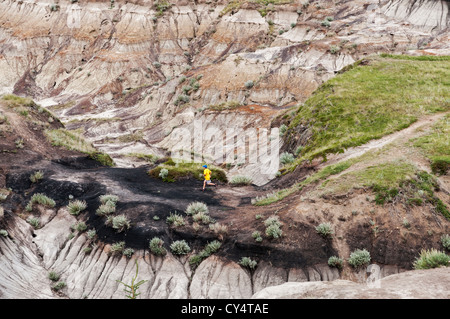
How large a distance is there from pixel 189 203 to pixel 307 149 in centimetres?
838

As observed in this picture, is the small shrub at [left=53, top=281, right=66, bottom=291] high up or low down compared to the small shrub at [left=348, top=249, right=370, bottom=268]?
down

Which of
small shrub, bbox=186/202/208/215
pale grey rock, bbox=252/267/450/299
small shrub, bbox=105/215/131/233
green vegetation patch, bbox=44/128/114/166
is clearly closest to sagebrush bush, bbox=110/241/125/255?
small shrub, bbox=105/215/131/233

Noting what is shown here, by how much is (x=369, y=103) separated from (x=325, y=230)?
11714 millimetres

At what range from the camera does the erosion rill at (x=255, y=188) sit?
38.9ft

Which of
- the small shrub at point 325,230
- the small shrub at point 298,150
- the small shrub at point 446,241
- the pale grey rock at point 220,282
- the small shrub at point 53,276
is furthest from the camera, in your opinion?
the small shrub at point 298,150

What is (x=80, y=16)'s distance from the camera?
75.9 metres

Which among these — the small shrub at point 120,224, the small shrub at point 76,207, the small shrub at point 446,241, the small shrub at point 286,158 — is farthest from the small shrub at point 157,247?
the small shrub at point 286,158

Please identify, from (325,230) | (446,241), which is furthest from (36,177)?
(446,241)

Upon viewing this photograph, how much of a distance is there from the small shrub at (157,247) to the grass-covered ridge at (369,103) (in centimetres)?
938

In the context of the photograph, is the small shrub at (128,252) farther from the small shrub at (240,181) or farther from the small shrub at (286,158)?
the small shrub at (286,158)

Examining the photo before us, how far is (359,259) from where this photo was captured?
1135 cm

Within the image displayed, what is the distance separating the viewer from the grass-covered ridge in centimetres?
1908

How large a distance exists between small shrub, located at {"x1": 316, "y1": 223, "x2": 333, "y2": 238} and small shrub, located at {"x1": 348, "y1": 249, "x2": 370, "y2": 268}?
1135mm

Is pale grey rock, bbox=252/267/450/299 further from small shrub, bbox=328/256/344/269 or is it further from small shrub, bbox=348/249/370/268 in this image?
small shrub, bbox=328/256/344/269
